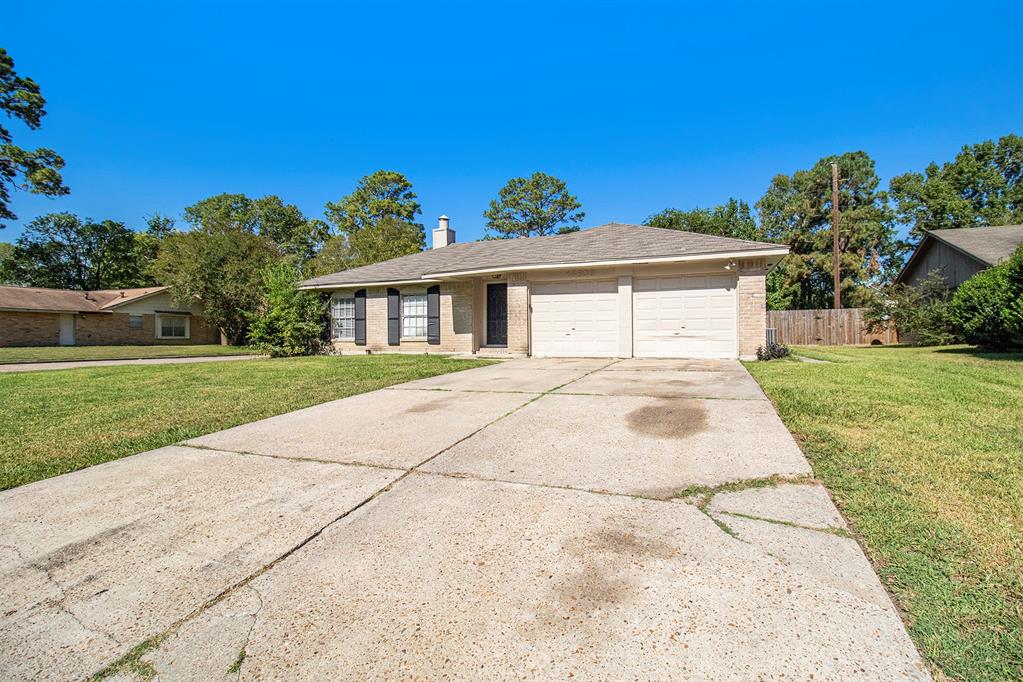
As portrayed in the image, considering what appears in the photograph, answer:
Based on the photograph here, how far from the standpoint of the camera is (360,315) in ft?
46.8

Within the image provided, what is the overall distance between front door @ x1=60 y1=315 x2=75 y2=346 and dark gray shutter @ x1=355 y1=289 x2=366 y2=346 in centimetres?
2147

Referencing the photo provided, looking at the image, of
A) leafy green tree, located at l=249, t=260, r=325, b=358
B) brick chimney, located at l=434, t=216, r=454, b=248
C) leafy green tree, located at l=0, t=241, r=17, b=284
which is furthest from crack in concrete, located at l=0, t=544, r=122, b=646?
leafy green tree, located at l=0, t=241, r=17, b=284

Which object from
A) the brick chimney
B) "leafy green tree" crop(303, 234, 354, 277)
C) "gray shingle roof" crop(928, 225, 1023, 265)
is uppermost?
"leafy green tree" crop(303, 234, 354, 277)

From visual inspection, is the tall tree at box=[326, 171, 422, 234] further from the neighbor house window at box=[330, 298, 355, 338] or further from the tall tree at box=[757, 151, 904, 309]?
the tall tree at box=[757, 151, 904, 309]

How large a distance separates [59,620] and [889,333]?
77.9 ft

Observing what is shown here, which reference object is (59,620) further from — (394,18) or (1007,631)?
(394,18)

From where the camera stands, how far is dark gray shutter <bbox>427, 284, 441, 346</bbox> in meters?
13.2

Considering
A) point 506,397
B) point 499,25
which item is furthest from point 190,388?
point 499,25

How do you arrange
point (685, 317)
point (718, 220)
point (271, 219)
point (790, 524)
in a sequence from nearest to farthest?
point (790, 524) < point (685, 317) < point (718, 220) < point (271, 219)

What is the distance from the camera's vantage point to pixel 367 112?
18734mm

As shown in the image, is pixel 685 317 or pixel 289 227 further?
pixel 289 227

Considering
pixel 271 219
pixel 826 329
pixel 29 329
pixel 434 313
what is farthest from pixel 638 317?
pixel 271 219

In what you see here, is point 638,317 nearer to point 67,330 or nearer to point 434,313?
point 434,313

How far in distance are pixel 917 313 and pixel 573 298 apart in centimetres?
1240
